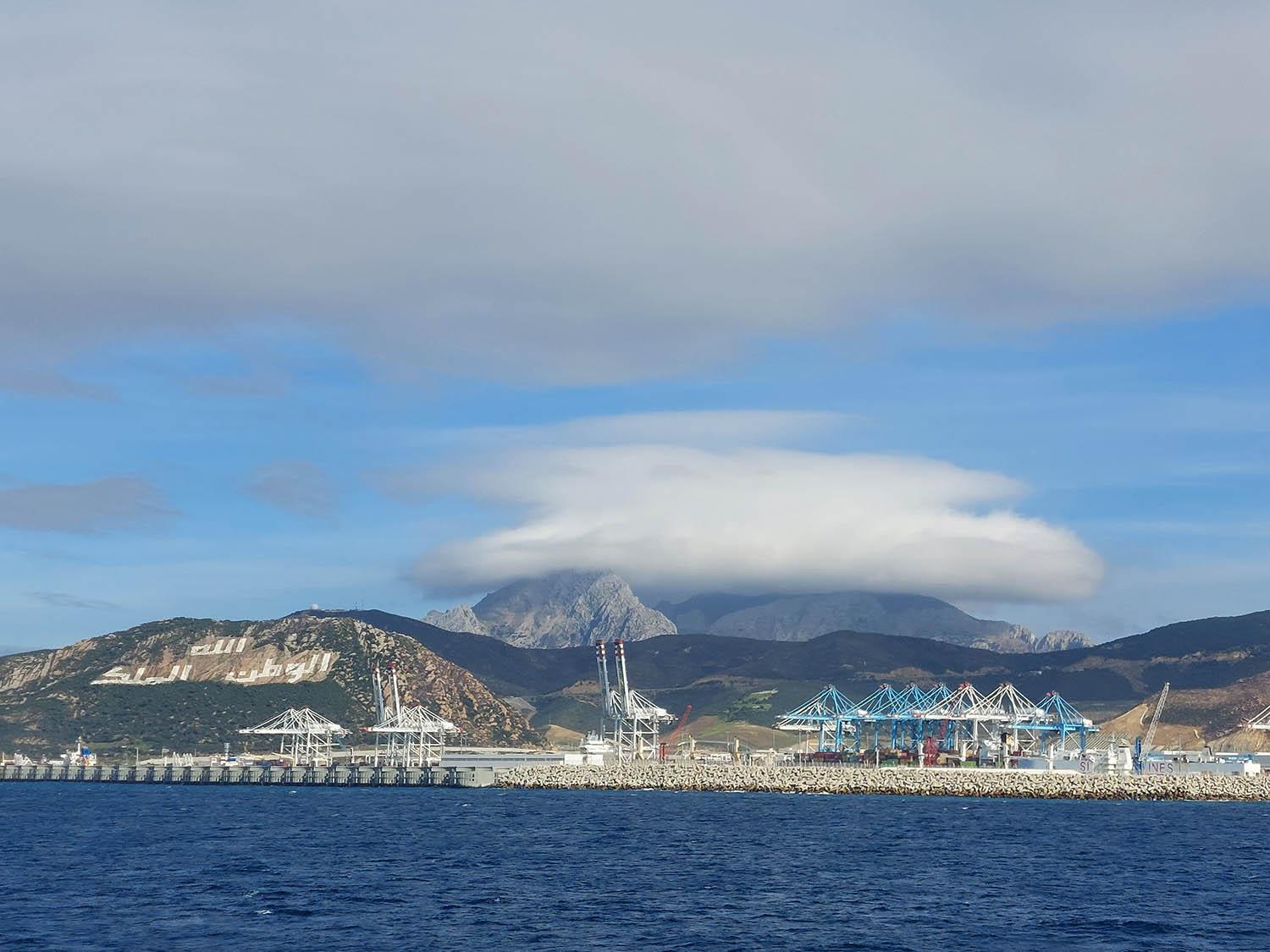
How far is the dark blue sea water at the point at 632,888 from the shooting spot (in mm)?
88062

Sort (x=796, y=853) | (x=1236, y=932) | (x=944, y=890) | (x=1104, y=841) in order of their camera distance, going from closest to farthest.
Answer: (x=1236, y=932)
(x=944, y=890)
(x=796, y=853)
(x=1104, y=841)

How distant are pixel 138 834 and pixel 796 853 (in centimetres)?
7365

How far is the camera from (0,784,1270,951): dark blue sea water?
289 ft

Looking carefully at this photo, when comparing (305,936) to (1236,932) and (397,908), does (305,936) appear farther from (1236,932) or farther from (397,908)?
(1236,932)

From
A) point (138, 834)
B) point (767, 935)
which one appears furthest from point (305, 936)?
point (138, 834)

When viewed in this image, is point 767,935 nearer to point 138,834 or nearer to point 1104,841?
point 1104,841

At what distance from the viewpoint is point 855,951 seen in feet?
275

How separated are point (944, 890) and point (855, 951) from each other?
32.2m

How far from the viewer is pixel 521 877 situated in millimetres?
Answer: 118938

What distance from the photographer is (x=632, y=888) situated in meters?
112

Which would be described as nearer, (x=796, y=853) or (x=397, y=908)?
(x=397, y=908)

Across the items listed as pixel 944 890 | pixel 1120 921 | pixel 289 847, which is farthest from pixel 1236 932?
pixel 289 847

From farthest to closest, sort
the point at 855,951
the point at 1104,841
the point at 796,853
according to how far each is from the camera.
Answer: the point at 1104,841
the point at 796,853
the point at 855,951

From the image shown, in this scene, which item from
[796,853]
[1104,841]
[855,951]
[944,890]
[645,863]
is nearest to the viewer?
[855,951]
